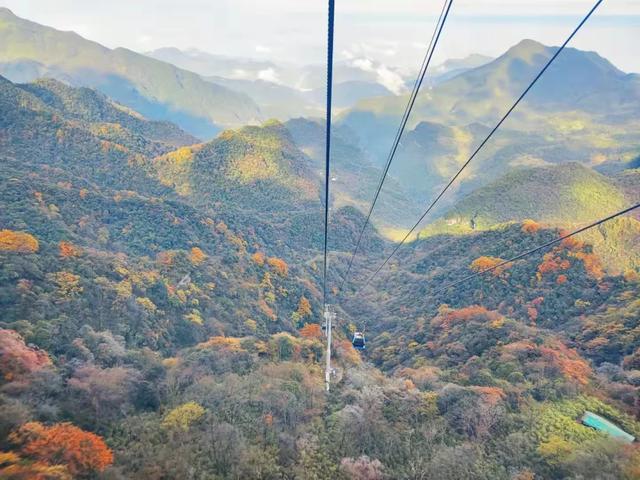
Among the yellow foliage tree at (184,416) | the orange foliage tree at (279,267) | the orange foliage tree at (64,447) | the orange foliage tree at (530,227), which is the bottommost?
the yellow foliage tree at (184,416)

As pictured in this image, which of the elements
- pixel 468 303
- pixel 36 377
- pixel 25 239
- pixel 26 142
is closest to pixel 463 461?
Result: pixel 36 377

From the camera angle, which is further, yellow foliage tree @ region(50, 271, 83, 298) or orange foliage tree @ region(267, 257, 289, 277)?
orange foliage tree @ region(267, 257, 289, 277)

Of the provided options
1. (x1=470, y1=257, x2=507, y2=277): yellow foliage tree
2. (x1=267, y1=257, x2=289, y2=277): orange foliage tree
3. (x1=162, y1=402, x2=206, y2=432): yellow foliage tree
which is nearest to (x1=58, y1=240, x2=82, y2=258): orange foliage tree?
(x1=162, y1=402, x2=206, y2=432): yellow foliage tree

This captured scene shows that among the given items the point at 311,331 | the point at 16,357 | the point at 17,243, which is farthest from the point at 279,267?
the point at 16,357

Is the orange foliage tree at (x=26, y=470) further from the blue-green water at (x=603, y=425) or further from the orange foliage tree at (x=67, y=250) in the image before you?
the orange foliage tree at (x=67, y=250)

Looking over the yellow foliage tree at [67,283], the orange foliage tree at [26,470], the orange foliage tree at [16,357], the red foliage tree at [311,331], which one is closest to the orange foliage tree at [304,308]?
the red foliage tree at [311,331]

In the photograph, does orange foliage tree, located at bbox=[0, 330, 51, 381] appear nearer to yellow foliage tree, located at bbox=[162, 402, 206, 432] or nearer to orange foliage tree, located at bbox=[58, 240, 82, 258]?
yellow foliage tree, located at bbox=[162, 402, 206, 432]

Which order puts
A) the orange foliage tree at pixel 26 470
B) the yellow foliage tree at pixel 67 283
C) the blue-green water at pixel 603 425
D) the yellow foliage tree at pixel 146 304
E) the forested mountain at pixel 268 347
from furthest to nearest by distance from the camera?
the yellow foliage tree at pixel 146 304 < the yellow foliage tree at pixel 67 283 < the blue-green water at pixel 603 425 < the forested mountain at pixel 268 347 < the orange foliage tree at pixel 26 470
